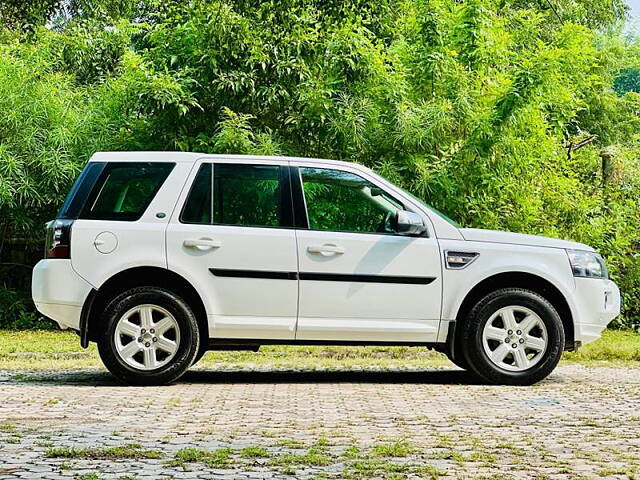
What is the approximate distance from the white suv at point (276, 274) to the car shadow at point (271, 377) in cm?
53

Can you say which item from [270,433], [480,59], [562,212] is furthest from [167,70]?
[270,433]

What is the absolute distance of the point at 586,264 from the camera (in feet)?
36.7

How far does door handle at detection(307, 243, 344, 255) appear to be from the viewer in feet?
35.2

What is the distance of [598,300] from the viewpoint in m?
11.1

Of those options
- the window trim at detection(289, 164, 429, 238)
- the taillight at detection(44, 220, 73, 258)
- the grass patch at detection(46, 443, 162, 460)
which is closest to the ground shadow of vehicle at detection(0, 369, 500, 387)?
the taillight at detection(44, 220, 73, 258)

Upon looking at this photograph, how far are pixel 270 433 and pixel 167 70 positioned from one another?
33.4 feet

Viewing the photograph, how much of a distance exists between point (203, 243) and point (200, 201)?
41 centimetres

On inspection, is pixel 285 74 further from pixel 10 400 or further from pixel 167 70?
pixel 10 400

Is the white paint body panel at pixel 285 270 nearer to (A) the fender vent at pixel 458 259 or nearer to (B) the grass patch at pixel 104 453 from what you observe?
(A) the fender vent at pixel 458 259

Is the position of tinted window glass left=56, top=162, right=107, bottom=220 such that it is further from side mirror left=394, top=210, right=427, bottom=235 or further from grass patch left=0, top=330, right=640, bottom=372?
side mirror left=394, top=210, right=427, bottom=235

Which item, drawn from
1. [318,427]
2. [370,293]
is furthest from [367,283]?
[318,427]

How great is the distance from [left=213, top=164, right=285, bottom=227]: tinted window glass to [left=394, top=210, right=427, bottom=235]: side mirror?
40.1 inches

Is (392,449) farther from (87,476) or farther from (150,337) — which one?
(150,337)

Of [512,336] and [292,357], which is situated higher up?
[512,336]
